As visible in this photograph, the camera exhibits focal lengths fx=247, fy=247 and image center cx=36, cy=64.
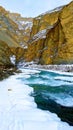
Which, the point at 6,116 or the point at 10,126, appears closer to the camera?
the point at 10,126

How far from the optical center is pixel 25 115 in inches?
482

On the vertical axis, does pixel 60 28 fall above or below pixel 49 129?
above

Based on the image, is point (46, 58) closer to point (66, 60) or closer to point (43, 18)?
point (66, 60)

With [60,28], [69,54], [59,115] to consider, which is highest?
[60,28]

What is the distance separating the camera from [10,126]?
10.3 m

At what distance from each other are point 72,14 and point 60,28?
228 inches

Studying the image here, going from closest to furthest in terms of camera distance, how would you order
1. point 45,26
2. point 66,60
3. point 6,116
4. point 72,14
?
1. point 6,116
2. point 66,60
3. point 72,14
4. point 45,26

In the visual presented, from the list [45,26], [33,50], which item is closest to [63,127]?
[33,50]

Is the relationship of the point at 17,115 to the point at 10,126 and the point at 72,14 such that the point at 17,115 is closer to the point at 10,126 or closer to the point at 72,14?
the point at 10,126

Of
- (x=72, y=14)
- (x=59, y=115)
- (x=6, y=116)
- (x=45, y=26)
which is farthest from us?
(x=45, y=26)

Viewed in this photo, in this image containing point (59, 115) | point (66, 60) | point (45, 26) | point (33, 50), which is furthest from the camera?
point (45, 26)

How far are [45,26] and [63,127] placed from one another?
102658mm

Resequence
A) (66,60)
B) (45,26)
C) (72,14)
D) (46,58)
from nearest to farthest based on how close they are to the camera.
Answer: (66,60), (72,14), (46,58), (45,26)

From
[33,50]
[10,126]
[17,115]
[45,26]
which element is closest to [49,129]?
[10,126]
